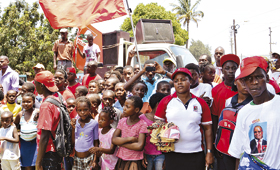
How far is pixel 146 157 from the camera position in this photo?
11.1 feet

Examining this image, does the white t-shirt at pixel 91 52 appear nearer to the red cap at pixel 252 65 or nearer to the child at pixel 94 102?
the child at pixel 94 102

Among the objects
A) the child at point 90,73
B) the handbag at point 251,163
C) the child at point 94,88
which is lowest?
the handbag at point 251,163

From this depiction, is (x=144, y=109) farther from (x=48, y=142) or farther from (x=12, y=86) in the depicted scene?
(x=12, y=86)

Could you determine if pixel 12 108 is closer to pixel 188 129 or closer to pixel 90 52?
pixel 90 52

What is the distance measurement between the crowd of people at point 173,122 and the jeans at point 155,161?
13 mm

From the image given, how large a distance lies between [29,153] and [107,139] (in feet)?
4.83

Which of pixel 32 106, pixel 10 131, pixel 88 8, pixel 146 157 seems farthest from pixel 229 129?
pixel 88 8

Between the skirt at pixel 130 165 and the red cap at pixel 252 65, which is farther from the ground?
the red cap at pixel 252 65

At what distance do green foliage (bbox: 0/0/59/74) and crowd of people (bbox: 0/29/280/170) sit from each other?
18.3 metres

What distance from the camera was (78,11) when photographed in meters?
5.54

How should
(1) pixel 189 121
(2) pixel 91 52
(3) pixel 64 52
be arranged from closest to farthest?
(1) pixel 189 121 → (3) pixel 64 52 → (2) pixel 91 52

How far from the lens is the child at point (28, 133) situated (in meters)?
4.04

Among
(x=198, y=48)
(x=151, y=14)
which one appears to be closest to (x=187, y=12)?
(x=151, y=14)

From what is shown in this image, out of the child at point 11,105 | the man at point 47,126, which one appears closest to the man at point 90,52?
the child at point 11,105
